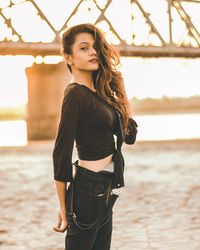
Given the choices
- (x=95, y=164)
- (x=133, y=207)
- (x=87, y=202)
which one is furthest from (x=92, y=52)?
(x=133, y=207)

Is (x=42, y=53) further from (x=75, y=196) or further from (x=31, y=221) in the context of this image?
(x=75, y=196)

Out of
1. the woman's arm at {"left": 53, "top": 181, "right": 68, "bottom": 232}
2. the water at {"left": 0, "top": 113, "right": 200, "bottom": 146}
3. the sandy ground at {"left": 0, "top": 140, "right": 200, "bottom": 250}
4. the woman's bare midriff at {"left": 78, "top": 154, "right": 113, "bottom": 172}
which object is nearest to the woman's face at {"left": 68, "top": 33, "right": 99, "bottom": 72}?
the woman's bare midriff at {"left": 78, "top": 154, "right": 113, "bottom": 172}

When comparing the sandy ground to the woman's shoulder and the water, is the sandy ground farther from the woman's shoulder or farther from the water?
the water

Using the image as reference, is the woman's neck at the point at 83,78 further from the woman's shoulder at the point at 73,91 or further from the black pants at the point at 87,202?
the black pants at the point at 87,202

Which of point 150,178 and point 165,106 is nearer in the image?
point 150,178

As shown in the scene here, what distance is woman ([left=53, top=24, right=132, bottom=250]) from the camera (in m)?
2.77

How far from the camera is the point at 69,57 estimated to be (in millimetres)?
2975

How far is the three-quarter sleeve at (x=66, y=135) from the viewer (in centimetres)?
273

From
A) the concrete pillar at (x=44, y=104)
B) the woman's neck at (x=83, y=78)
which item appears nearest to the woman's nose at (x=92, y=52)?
the woman's neck at (x=83, y=78)

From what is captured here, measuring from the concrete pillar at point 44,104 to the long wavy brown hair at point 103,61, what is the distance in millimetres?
21793

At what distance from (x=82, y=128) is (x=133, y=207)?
5.16m

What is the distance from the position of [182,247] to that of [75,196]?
2.88 metres

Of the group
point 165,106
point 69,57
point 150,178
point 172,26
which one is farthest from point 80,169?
point 165,106

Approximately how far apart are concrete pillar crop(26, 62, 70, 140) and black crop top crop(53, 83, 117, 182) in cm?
2194
